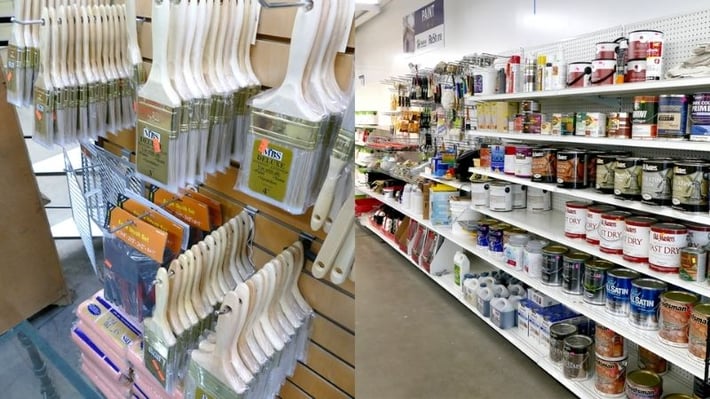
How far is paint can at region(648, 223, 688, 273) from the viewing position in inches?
75.0

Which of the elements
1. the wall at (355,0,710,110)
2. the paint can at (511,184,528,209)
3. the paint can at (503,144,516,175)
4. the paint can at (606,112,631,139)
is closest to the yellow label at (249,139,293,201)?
the wall at (355,0,710,110)

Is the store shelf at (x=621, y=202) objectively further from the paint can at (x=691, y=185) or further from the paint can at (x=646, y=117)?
the paint can at (x=646, y=117)

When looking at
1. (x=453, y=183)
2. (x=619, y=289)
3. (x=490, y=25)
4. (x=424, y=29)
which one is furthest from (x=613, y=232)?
(x=424, y=29)

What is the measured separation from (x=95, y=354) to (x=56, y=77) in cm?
69

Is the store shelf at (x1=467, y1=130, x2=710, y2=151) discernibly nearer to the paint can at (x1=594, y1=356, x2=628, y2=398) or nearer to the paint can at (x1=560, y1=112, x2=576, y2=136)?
the paint can at (x1=560, y1=112, x2=576, y2=136)

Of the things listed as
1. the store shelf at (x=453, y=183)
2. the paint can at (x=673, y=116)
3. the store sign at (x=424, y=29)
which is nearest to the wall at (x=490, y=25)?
the store sign at (x=424, y=29)

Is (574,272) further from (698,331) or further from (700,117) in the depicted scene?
(700,117)

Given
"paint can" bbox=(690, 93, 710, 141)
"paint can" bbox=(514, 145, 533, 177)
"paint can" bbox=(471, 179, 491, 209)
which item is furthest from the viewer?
"paint can" bbox=(471, 179, 491, 209)

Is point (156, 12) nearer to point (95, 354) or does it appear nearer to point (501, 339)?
point (95, 354)

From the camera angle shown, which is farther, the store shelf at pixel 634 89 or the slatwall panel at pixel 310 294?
the store shelf at pixel 634 89

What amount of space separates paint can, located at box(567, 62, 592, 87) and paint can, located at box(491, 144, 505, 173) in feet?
2.17

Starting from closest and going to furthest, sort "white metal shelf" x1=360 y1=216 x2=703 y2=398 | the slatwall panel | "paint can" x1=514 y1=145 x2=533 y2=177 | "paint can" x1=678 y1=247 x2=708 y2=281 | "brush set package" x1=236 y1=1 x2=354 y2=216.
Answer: "brush set package" x1=236 y1=1 x2=354 y2=216 → the slatwall panel → "paint can" x1=678 y1=247 x2=708 y2=281 → "white metal shelf" x1=360 y1=216 x2=703 y2=398 → "paint can" x1=514 y1=145 x2=533 y2=177

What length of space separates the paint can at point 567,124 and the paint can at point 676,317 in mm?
803

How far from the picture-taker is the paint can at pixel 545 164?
2555 mm
